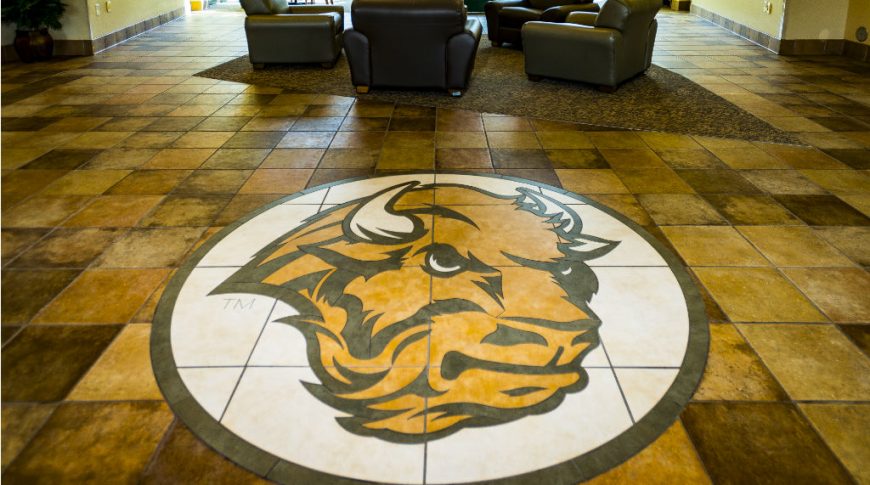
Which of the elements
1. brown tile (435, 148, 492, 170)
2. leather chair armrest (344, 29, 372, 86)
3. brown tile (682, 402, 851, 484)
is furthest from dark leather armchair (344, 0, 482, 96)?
brown tile (682, 402, 851, 484)

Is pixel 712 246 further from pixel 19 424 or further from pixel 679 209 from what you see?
pixel 19 424

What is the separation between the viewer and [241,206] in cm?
326

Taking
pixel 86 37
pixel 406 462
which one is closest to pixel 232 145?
pixel 406 462

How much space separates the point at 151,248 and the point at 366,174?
1.33 meters

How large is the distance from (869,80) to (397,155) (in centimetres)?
487

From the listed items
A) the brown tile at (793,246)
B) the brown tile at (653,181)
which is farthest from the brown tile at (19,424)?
the brown tile at (653,181)

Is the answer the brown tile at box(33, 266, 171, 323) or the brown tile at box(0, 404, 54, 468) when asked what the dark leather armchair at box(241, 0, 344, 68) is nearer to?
the brown tile at box(33, 266, 171, 323)

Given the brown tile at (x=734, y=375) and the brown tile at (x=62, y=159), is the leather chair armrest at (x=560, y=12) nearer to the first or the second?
the brown tile at (x=62, y=159)

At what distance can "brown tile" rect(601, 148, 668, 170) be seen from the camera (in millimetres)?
3842

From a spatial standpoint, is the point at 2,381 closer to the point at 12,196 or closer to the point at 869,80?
the point at 12,196

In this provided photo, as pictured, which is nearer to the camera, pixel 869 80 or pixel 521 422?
pixel 521 422

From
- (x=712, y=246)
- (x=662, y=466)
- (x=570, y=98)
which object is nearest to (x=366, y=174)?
(x=712, y=246)

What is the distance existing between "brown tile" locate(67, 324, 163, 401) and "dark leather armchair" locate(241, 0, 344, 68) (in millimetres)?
4745

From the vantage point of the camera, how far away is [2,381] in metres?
1.97
